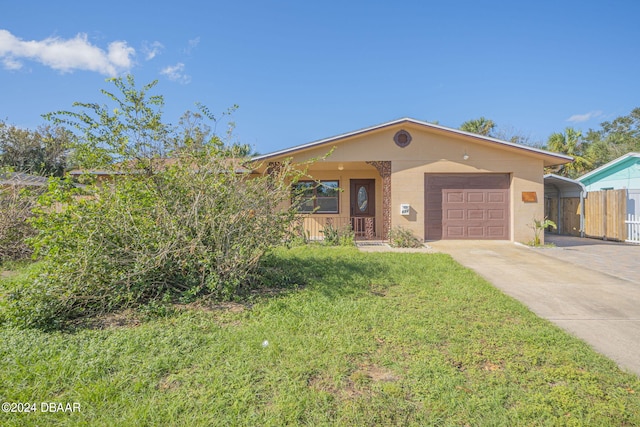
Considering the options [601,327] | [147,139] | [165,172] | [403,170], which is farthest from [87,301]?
[403,170]

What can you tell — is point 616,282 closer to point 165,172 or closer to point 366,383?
point 366,383

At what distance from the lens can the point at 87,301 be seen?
3.76 m

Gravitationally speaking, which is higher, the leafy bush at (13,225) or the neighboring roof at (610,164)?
the neighboring roof at (610,164)

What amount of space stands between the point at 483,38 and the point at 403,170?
7569mm

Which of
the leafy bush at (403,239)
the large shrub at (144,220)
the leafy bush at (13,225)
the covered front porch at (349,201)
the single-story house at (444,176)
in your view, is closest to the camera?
the large shrub at (144,220)

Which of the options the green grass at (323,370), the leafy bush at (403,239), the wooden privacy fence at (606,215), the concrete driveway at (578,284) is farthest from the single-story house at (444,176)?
the green grass at (323,370)

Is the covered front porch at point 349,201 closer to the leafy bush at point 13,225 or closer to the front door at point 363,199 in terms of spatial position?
the front door at point 363,199

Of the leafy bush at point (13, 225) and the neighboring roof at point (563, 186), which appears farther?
the neighboring roof at point (563, 186)

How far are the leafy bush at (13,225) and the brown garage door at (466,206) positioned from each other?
1129cm

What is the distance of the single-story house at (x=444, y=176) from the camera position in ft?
33.6

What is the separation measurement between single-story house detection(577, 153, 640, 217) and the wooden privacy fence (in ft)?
2.83

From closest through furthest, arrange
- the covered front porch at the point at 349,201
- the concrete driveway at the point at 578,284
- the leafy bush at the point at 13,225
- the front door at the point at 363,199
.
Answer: the concrete driveway at the point at 578,284 → the leafy bush at the point at 13,225 → the covered front porch at the point at 349,201 → the front door at the point at 363,199

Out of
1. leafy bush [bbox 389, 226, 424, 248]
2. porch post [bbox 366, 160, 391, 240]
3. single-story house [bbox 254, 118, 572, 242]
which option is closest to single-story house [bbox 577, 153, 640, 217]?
single-story house [bbox 254, 118, 572, 242]

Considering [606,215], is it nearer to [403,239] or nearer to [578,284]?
[403,239]
